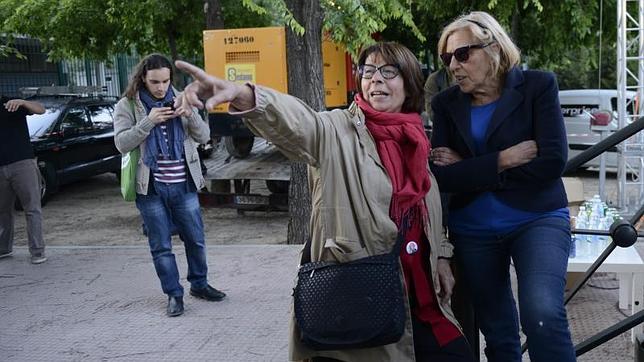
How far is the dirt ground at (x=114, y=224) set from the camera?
9094 mm

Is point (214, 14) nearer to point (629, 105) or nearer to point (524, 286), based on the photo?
point (629, 105)

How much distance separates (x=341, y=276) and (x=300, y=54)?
5.09 meters

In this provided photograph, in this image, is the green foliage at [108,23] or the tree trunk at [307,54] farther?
the green foliage at [108,23]

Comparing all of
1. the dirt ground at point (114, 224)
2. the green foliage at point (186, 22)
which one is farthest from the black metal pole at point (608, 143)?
the green foliage at point (186, 22)

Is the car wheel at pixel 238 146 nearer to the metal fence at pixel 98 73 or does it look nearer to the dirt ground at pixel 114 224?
the dirt ground at pixel 114 224

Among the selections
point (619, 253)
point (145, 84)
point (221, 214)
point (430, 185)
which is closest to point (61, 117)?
point (221, 214)

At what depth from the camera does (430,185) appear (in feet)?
8.20

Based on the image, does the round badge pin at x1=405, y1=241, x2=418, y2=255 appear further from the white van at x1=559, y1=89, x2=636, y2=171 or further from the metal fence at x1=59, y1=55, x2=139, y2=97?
the metal fence at x1=59, y1=55, x2=139, y2=97

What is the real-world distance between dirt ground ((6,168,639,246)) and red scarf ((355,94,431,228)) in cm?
632

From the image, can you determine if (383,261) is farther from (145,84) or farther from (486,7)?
(486,7)

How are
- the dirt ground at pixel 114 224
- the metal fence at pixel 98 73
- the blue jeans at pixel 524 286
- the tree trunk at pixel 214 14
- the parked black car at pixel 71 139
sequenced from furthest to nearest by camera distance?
the metal fence at pixel 98 73
the parked black car at pixel 71 139
the tree trunk at pixel 214 14
the dirt ground at pixel 114 224
the blue jeans at pixel 524 286

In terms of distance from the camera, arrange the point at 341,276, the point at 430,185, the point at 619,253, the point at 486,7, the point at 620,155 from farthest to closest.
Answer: the point at 486,7
the point at 620,155
the point at 619,253
the point at 430,185
the point at 341,276

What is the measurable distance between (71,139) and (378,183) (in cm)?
1086

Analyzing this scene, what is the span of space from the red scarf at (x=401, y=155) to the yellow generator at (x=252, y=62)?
6590mm
